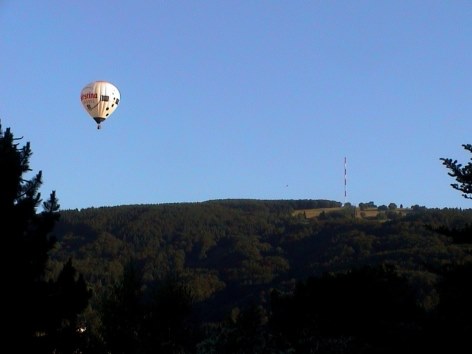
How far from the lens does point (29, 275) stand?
80.9 feet

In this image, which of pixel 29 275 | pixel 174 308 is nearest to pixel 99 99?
pixel 174 308

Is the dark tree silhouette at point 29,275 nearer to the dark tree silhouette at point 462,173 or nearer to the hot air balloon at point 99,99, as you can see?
the dark tree silhouette at point 462,173

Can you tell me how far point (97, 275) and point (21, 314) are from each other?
13686cm

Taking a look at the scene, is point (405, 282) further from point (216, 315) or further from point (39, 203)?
point (216, 315)

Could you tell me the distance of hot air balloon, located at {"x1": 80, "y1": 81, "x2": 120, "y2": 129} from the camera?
232ft

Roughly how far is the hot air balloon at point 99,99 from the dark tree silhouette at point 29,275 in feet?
147

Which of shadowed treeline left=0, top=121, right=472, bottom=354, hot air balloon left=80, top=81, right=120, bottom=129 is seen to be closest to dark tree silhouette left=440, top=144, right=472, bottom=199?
shadowed treeline left=0, top=121, right=472, bottom=354

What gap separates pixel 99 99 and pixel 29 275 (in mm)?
47160

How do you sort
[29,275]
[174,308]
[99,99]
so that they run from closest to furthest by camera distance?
[29,275] < [174,308] < [99,99]

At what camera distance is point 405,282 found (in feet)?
175

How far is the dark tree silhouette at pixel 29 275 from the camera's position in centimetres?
2400

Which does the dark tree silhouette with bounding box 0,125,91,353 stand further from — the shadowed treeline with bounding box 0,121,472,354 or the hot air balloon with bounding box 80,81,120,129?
the hot air balloon with bounding box 80,81,120,129

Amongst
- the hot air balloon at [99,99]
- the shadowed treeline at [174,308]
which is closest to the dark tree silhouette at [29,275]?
the shadowed treeline at [174,308]

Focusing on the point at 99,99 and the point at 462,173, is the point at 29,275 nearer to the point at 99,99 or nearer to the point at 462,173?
the point at 462,173
